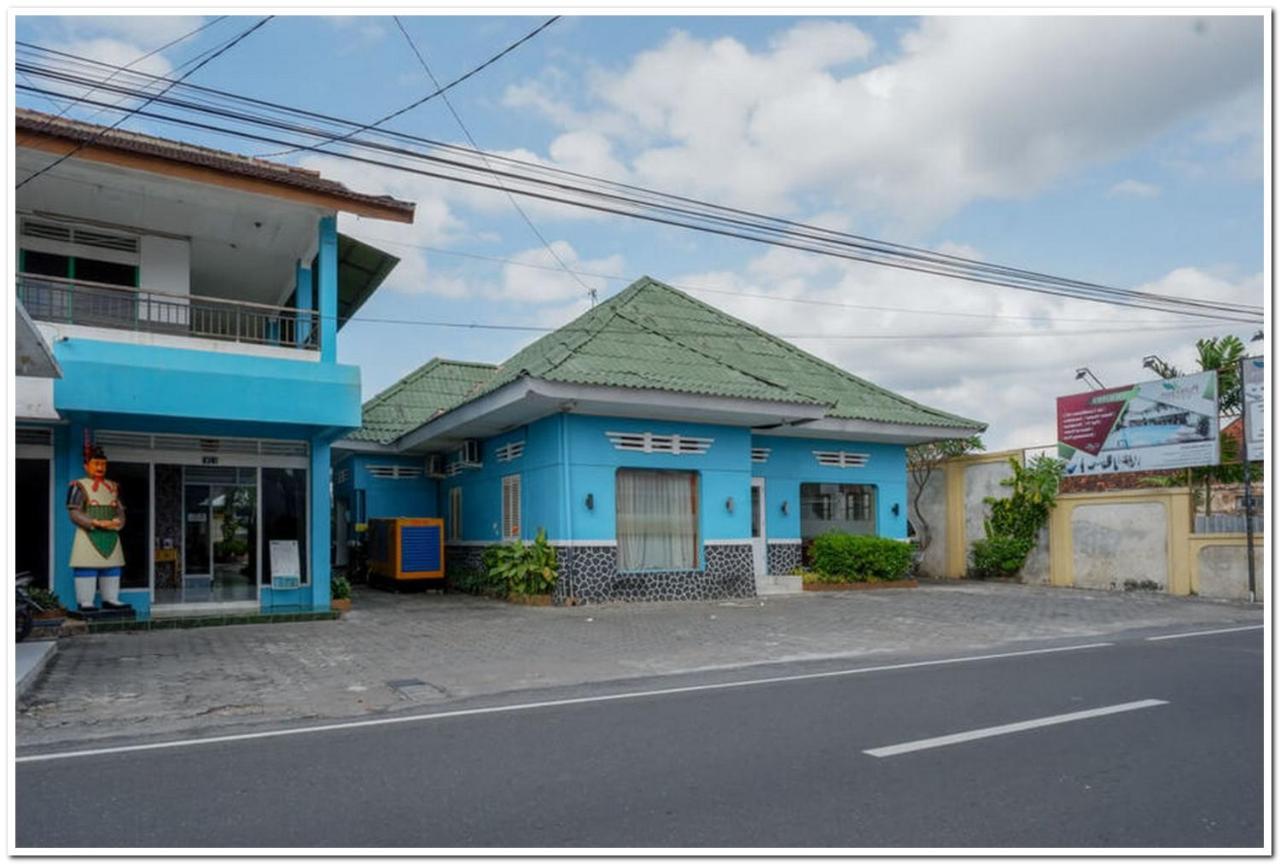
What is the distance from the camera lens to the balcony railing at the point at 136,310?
14.0 m

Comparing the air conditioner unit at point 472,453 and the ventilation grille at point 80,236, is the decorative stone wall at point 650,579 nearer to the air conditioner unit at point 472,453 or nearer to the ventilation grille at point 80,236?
the air conditioner unit at point 472,453

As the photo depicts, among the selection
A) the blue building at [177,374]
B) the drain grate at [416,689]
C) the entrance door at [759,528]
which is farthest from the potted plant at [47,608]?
the entrance door at [759,528]

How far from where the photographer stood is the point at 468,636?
41.2 feet

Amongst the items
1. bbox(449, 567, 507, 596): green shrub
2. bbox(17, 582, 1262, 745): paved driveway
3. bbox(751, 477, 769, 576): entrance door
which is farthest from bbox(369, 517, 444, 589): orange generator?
bbox(751, 477, 769, 576): entrance door

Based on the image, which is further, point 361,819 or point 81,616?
point 81,616

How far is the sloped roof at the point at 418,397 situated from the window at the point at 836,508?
8057mm

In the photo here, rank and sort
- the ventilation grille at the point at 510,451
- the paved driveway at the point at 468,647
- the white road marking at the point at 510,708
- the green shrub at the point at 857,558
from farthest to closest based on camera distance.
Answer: the green shrub at the point at 857,558 → the ventilation grille at the point at 510,451 → the paved driveway at the point at 468,647 → the white road marking at the point at 510,708

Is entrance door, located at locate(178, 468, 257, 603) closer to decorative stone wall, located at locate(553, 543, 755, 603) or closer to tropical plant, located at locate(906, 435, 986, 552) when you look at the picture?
decorative stone wall, located at locate(553, 543, 755, 603)

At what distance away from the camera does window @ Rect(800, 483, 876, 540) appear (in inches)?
822

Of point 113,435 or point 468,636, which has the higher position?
point 113,435
